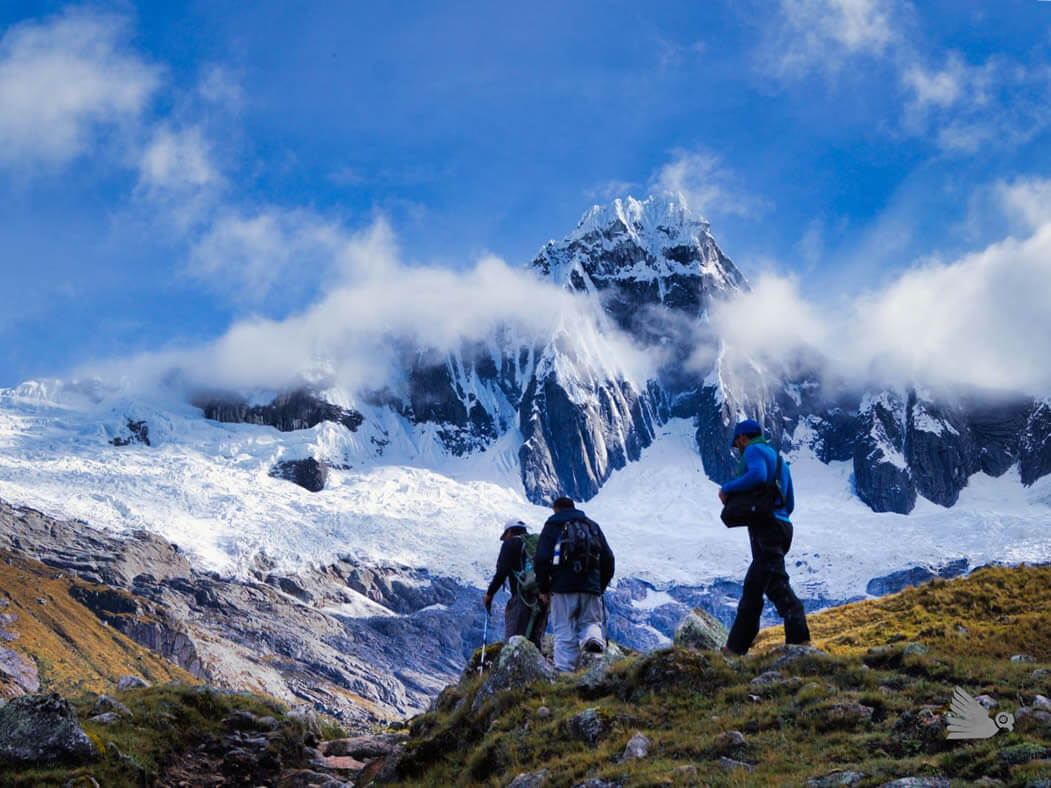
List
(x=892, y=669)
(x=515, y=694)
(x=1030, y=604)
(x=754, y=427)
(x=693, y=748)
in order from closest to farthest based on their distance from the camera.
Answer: (x=693, y=748)
(x=892, y=669)
(x=515, y=694)
(x=754, y=427)
(x=1030, y=604)

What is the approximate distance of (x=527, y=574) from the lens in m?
17.7

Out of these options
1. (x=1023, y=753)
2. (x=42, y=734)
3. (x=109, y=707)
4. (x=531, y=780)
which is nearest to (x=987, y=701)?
(x=1023, y=753)

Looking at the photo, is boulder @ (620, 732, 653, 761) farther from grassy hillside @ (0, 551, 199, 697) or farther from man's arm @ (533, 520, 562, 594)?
grassy hillside @ (0, 551, 199, 697)

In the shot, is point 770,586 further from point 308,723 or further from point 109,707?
point 109,707

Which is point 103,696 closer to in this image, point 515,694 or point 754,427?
point 515,694

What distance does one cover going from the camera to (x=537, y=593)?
17.5 meters

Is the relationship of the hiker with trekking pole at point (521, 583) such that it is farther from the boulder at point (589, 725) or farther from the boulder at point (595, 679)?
the boulder at point (589, 725)

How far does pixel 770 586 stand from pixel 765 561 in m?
0.41

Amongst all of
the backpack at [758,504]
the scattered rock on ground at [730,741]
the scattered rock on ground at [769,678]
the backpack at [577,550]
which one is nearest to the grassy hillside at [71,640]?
the backpack at [577,550]

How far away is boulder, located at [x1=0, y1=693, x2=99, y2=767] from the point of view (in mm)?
12883

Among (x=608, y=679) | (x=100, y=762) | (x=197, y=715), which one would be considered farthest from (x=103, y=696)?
(x=608, y=679)

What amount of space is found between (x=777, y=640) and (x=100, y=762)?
1906 centimetres

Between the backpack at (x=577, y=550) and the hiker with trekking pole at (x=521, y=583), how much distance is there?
2.44 metres

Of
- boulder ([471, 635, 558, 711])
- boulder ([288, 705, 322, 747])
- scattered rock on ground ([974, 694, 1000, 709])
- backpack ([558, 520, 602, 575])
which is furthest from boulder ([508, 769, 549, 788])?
boulder ([288, 705, 322, 747])
